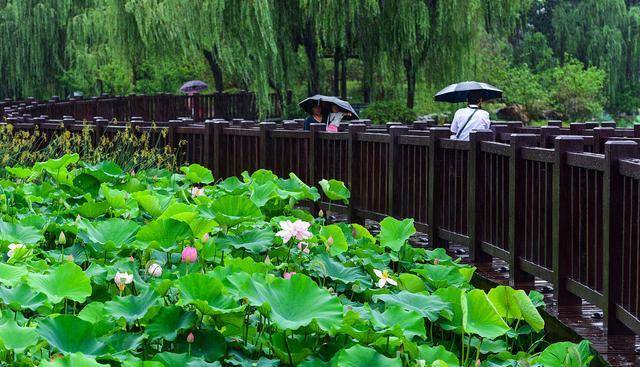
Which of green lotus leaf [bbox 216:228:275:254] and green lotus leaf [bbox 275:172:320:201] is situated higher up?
green lotus leaf [bbox 275:172:320:201]

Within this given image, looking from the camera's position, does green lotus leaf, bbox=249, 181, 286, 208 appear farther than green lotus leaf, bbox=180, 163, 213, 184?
No

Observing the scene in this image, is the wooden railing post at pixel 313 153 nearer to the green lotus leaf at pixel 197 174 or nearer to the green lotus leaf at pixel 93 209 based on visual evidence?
the green lotus leaf at pixel 197 174

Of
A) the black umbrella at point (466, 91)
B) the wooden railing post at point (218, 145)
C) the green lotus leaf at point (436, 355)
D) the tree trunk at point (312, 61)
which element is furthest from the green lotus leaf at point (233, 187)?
the tree trunk at point (312, 61)

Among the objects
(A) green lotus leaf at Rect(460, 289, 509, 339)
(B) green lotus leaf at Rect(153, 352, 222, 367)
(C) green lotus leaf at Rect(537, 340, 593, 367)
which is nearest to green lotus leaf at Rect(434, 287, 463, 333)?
(A) green lotus leaf at Rect(460, 289, 509, 339)

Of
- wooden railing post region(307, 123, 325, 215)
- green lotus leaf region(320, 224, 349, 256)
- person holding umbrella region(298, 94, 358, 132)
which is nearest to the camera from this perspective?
green lotus leaf region(320, 224, 349, 256)

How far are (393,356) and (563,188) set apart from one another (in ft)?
9.90

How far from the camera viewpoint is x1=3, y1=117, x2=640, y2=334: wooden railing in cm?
582

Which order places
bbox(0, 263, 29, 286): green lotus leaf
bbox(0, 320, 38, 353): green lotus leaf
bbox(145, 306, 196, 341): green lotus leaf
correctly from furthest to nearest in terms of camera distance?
1. bbox(0, 263, 29, 286): green lotus leaf
2. bbox(145, 306, 196, 341): green lotus leaf
3. bbox(0, 320, 38, 353): green lotus leaf

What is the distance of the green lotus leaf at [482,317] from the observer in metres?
4.11

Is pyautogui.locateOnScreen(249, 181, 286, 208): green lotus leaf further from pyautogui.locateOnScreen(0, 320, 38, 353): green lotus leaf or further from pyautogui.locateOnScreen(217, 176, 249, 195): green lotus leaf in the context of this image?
pyautogui.locateOnScreen(0, 320, 38, 353): green lotus leaf

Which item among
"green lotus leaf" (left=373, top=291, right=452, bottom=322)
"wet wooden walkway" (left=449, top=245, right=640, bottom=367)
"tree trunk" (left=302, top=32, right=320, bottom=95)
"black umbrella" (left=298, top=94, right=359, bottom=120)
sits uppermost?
"tree trunk" (left=302, top=32, right=320, bottom=95)

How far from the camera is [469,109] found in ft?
39.9

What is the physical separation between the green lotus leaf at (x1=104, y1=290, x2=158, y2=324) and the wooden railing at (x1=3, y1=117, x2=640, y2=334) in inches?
100

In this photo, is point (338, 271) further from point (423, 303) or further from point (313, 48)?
point (313, 48)
